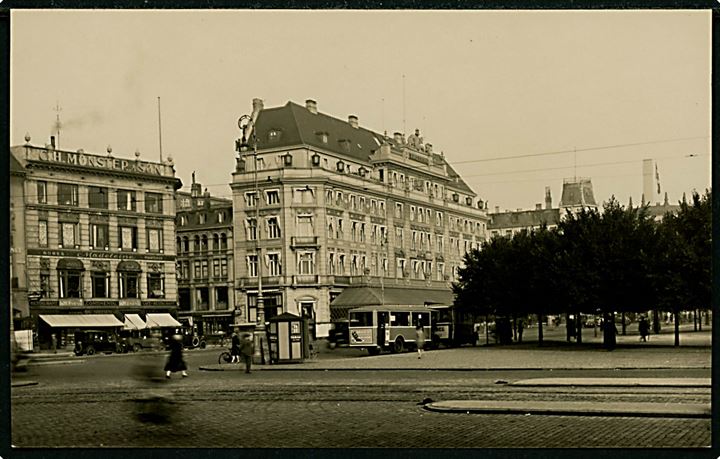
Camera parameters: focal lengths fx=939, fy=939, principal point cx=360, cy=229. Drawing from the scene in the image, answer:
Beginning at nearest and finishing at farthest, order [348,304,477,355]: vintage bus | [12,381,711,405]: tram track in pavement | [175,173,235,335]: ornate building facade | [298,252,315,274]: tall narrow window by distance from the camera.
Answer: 1. [12,381,711,405]: tram track in pavement
2. [175,173,235,335]: ornate building facade
3. [298,252,315,274]: tall narrow window
4. [348,304,477,355]: vintage bus

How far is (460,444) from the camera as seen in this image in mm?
13570

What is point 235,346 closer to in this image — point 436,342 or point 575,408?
point 575,408

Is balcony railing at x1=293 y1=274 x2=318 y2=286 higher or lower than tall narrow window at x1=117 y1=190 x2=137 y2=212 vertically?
lower

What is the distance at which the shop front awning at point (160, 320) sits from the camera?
69.7ft

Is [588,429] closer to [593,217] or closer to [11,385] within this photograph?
[11,385]

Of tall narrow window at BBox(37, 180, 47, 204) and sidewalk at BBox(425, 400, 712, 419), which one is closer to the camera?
sidewalk at BBox(425, 400, 712, 419)

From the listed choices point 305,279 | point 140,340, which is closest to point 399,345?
point 305,279

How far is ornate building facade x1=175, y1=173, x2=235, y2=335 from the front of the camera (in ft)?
76.2

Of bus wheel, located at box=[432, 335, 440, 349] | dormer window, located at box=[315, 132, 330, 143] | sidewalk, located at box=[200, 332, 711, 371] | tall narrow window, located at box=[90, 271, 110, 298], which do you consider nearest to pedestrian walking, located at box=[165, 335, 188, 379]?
tall narrow window, located at box=[90, 271, 110, 298]

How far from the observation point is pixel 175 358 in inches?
781

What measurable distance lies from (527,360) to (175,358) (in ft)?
51.5

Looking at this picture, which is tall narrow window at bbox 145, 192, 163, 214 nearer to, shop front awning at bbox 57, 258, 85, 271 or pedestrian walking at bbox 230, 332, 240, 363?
shop front awning at bbox 57, 258, 85, 271

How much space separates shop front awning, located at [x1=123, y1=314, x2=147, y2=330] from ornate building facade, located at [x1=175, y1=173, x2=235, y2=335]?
1373 mm

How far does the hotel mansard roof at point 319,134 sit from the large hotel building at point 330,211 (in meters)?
0.05
